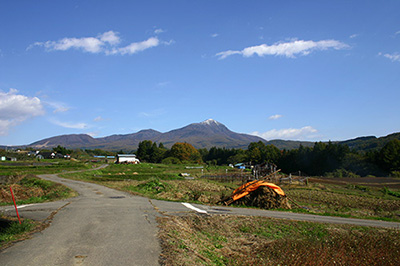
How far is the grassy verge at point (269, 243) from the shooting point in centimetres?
818

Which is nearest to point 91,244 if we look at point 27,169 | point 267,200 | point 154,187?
point 267,200

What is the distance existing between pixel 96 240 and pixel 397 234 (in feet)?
40.6

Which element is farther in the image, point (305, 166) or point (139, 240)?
point (305, 166)

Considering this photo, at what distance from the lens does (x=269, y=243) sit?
34.5 ft

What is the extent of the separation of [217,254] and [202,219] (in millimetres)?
3701

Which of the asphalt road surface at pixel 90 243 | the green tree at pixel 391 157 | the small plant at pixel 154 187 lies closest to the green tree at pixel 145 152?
the green tree at pixel 391 157

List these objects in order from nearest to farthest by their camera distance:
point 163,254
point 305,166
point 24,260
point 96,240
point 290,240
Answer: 1. point 24,260
2. point 163,254
3. point 96,240
4. point 290,240
5. point 305,166

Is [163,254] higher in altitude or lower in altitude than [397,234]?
higher

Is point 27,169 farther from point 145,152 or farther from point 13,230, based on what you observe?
point 145,152

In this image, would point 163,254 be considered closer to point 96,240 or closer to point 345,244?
point 96,240

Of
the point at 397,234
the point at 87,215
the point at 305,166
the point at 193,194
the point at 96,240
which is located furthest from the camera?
the point at 305,166

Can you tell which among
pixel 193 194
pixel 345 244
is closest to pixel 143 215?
pixel 345 244

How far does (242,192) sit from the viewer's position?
1959 cm

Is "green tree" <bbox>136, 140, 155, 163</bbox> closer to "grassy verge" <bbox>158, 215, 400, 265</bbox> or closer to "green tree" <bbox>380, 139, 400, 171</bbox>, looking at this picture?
"green tree" <bbox>380, 139, 400, 171</bbox>
